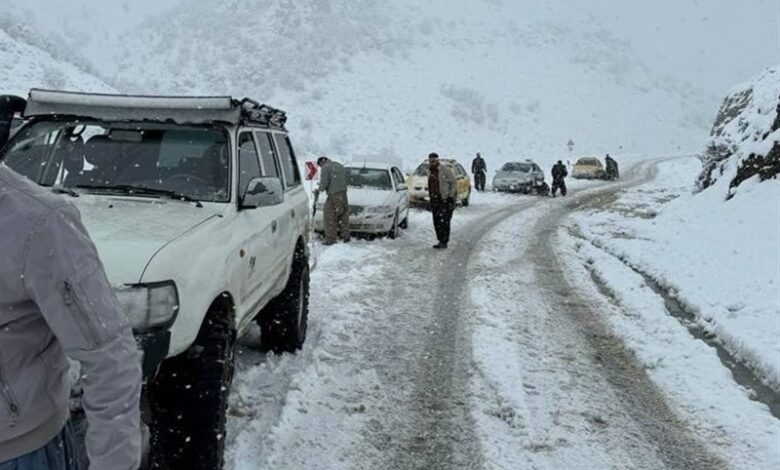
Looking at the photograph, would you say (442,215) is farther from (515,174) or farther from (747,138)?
(515,174)

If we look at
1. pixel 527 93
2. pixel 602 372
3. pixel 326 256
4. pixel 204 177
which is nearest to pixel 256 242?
pixel 204 177

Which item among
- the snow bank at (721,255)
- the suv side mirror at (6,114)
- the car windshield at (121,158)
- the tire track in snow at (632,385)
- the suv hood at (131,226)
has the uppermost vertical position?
the suv side mirror at (6,114)

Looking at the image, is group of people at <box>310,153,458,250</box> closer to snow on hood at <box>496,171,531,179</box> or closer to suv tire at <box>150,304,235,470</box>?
suv tire at <box>150,304,235,470</box>

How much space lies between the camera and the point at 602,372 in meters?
6.10

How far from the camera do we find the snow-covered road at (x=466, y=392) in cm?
445

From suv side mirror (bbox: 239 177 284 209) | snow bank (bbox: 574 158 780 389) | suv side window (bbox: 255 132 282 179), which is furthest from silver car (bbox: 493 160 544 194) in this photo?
suv side mirror (bbox: 239 177 284 209)

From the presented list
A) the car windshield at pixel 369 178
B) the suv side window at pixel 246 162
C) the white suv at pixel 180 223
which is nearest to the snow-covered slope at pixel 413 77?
the car windshield at pixel 369 178

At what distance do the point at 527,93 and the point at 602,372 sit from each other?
63.0m

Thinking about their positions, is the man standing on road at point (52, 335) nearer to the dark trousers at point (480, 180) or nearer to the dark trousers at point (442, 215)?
the dark trousers at point (442, 215)

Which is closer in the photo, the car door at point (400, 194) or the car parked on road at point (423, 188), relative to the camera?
the car door at point (400, 194)

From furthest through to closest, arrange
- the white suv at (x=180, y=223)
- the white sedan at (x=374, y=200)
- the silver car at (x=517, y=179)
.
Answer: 1. the silver car at (x=517, y=179)
2. the white sedan at (x=374, y=200)
3. the white suv at (x=180, y=223)

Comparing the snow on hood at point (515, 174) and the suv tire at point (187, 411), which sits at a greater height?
the snow on hood at point (515, 174)

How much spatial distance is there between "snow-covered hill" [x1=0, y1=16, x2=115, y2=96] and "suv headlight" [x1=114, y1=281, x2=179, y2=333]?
28.4 metres

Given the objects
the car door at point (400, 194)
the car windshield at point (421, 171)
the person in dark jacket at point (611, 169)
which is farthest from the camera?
the person in dark jacket at point (611, 169)
